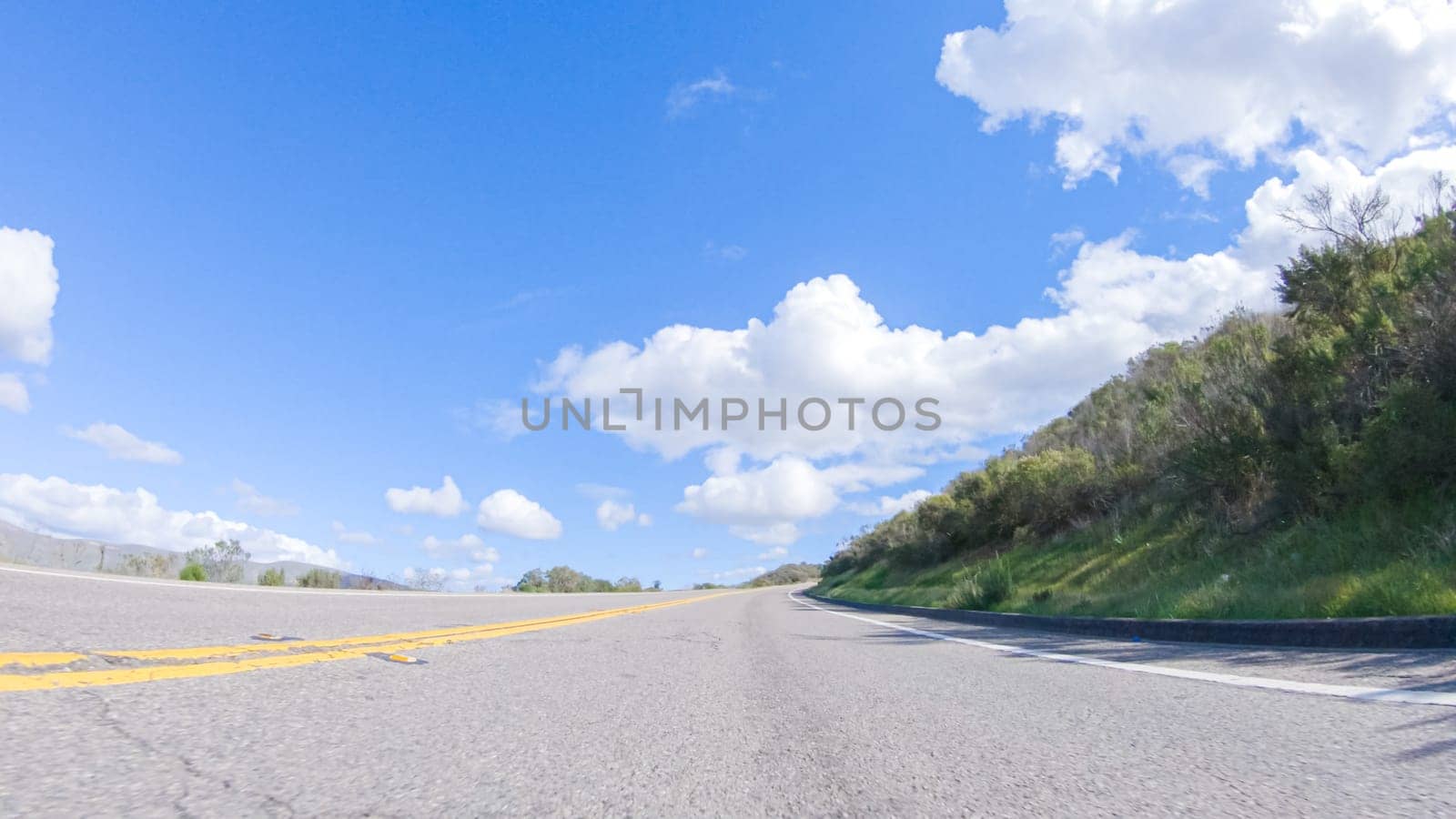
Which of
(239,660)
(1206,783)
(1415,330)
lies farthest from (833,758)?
(1415,330)

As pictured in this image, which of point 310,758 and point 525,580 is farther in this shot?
point 525,580

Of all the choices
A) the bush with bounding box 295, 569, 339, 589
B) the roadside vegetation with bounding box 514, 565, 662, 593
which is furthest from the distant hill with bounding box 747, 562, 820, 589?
the bush with bounding box 295, 569, 339, 589

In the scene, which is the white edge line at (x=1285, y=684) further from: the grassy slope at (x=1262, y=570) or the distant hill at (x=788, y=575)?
the distant hill at (x=788, y=575)

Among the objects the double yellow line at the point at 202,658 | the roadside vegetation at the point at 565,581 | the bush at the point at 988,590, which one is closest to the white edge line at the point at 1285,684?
the double yellow line at the point at 202,658

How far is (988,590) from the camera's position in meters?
16.9

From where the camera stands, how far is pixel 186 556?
1852 centimetres

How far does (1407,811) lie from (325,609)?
369 inches

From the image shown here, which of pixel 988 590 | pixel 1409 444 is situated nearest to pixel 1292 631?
pixel 1409 444

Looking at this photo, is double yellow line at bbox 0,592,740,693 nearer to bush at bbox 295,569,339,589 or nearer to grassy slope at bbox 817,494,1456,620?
grassy slope at bbox 817,494,1456,620

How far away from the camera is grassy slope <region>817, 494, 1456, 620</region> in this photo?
23.9 feet

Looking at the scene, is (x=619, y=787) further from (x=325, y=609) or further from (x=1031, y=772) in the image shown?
(x=325, y=609)

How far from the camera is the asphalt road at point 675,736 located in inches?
94.3

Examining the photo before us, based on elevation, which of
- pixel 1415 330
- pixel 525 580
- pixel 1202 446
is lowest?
pixel 525 580

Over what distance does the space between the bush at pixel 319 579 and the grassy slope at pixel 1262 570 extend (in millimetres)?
15844
